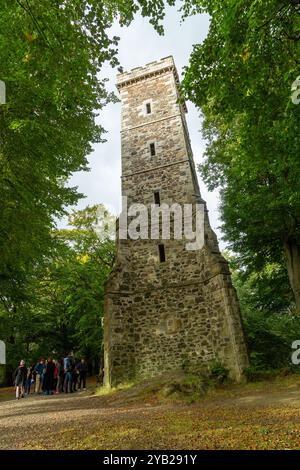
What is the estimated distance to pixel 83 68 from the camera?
6430mm

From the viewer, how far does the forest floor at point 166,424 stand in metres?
4.43

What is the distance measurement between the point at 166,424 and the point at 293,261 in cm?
996

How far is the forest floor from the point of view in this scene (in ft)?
14.5

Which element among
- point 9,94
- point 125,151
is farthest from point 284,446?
point 125,151

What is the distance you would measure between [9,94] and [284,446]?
29.4 feet

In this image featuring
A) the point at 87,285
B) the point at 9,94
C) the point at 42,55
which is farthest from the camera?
the point at 87,285

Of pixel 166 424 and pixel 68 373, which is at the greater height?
pixel 68 373

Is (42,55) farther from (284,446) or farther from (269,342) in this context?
(269,342)

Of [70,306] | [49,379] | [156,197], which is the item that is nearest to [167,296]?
[156,197]

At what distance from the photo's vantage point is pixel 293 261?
44.6 feet

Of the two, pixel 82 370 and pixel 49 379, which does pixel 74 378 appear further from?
pixel 49 379

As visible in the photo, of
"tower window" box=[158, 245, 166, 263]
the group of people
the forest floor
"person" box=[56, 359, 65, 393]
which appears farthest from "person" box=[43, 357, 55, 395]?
"tower window" box=[158, 245, 166, 263]

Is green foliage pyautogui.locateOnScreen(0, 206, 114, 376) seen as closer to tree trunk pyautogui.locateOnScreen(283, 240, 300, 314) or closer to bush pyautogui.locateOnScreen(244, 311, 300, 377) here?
bush pyautogui.locateOnScreen(244, 311, 300, 377)

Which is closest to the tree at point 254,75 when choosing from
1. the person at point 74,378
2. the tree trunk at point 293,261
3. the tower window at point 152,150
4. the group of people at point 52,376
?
the tree trunk at point 293,261
